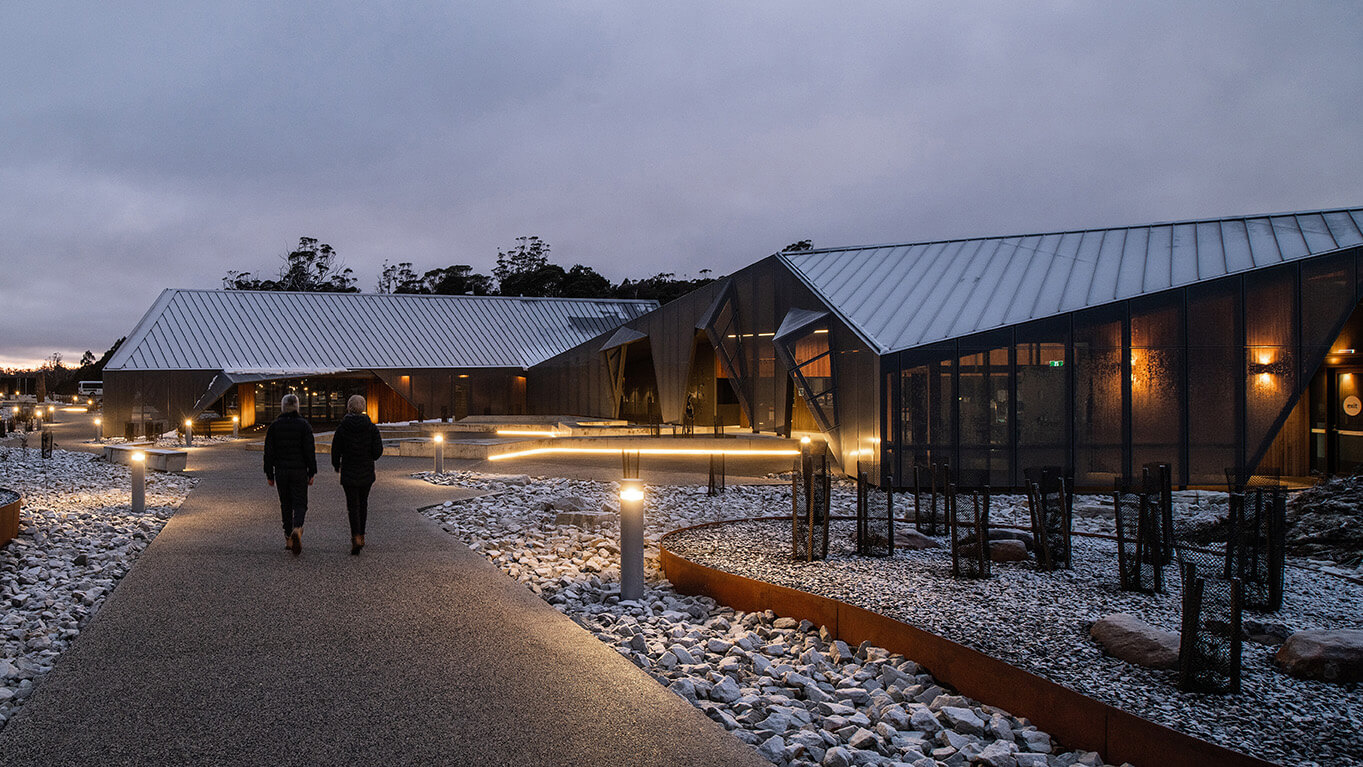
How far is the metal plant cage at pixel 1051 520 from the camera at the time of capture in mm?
6684

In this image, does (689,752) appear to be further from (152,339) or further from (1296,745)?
(152,339)

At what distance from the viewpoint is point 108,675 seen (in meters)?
4.14

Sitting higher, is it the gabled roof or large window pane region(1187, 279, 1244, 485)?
the gabled roof

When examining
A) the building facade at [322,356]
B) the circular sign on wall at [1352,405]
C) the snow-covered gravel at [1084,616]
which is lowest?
the snow-covered gravel at [1084,616]

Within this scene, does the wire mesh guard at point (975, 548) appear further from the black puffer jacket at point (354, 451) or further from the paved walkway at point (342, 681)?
the black puffer jacket at point (354, 451)

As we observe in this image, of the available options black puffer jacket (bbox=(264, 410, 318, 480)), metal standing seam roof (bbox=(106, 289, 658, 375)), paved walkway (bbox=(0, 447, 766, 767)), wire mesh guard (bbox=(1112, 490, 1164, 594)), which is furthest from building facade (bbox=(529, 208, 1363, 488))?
metal standing seam roof (bbox=(106, 289, 658, 375))

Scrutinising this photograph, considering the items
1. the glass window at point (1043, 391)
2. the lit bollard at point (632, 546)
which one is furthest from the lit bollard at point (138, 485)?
the glass window at point (1043, 391)

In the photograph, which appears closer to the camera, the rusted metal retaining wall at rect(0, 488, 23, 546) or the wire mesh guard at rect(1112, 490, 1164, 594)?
the wire mesh guard at rect(1112, 490, 1164, 594)

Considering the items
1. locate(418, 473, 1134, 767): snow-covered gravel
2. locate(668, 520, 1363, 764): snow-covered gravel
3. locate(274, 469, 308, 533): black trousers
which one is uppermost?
locate(274, 469, 308, 533): black trousers

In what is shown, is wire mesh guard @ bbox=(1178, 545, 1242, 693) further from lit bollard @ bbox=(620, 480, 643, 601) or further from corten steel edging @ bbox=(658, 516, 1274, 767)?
lit bollard @ bbox=(620, 480, 643, 601)

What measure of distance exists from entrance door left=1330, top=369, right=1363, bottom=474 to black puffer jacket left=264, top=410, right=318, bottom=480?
1501 centimetres

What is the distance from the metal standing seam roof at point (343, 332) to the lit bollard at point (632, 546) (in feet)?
90.5

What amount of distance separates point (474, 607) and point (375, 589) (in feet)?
3.09

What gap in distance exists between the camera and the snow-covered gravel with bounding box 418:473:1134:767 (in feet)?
11.9
